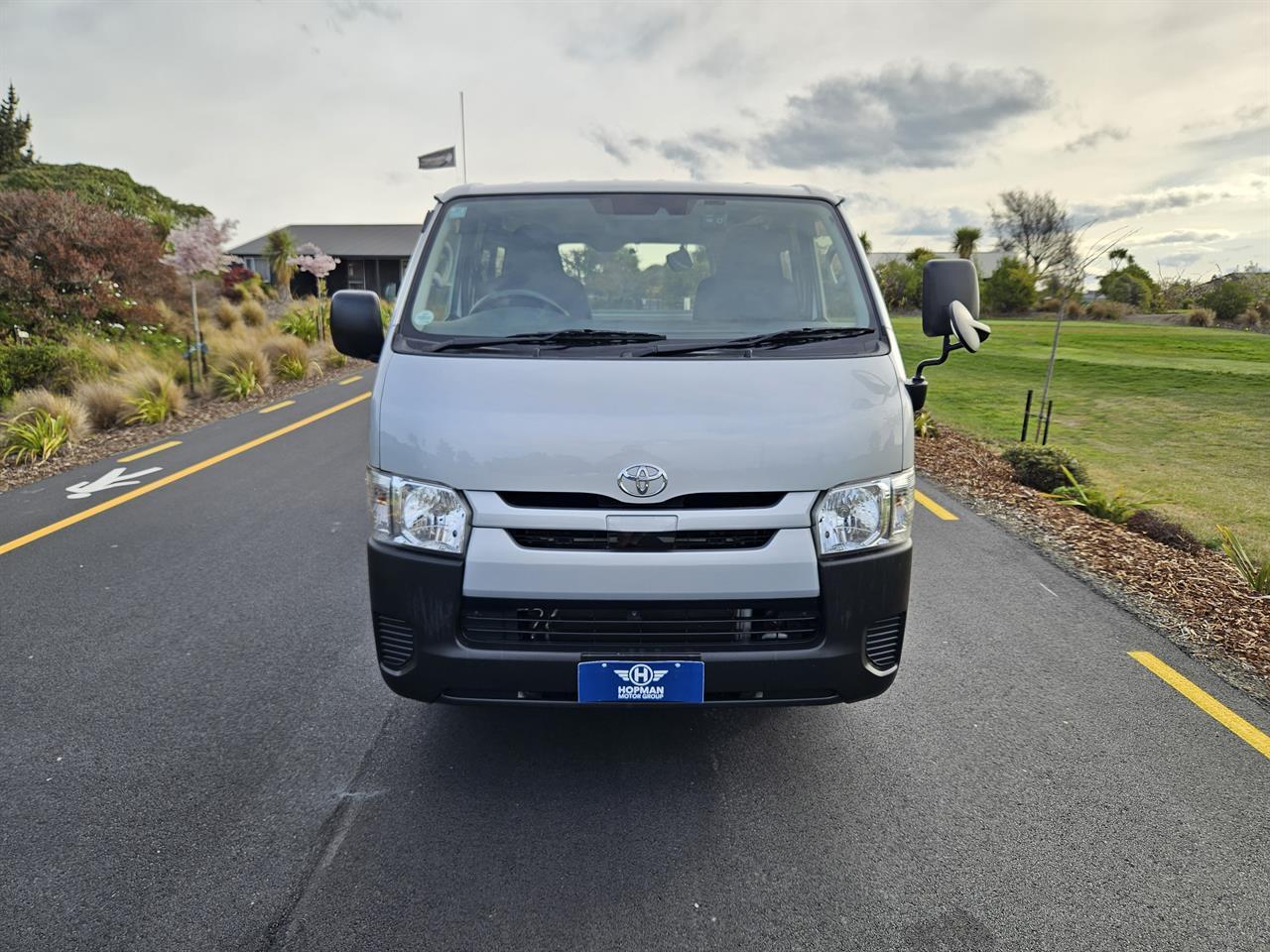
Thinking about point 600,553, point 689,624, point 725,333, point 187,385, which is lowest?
point 187,385

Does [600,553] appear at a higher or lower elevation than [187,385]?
higher

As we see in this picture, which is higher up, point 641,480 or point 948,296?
point 948,296

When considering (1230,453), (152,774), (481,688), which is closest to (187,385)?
(152,774)

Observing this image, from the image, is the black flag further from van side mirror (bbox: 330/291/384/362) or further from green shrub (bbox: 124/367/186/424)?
van side mirror (bbox: 330/291/384/362)

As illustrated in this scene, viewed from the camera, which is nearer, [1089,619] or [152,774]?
[152,774]

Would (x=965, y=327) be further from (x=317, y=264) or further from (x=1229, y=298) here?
(x=1229, y=298)

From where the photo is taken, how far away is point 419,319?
3.33 metres

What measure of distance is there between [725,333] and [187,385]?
512 inches

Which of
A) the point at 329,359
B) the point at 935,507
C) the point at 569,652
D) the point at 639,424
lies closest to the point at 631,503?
the point at 639,424

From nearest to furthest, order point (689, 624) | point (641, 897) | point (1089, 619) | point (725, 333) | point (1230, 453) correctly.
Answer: point (641, 897) < point (689, 624) < point (725, 333) < point (1089, 619) < point (1230, 453)

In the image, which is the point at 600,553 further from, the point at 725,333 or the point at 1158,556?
the point at 1158,556

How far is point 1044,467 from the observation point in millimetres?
8031

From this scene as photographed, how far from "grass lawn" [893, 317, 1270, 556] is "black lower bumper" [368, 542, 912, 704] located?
4.89 metres

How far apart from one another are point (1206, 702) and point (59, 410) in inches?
429
